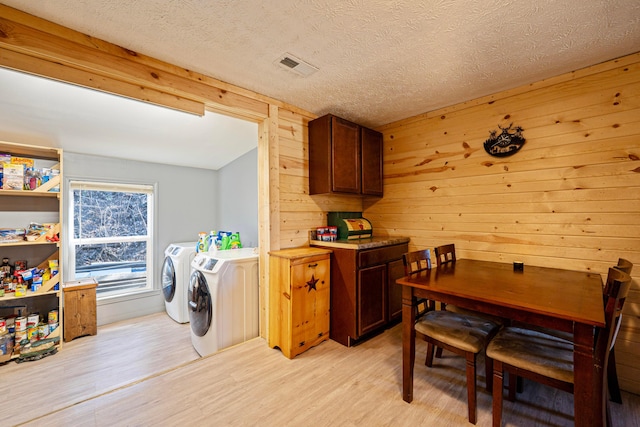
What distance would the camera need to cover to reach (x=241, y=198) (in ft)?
13.4

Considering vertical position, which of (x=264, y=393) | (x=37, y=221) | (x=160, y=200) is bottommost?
(x=264, y=393)

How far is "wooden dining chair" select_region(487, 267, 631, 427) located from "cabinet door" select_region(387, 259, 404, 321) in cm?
118

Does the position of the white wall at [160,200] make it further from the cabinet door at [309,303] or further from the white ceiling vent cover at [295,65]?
the white ceiling vent cover at [295,65]

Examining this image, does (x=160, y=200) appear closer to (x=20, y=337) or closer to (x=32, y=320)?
(x=32, y=320)

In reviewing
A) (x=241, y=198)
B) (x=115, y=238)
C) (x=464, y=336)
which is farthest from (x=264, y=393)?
(x=115, y=238)

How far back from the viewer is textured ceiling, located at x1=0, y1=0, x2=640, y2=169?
56.5 inches

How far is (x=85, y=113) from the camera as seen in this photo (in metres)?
2.45

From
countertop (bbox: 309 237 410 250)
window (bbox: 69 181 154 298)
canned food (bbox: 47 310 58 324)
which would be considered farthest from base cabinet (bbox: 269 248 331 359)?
window (bbox: 69 181 154 298)

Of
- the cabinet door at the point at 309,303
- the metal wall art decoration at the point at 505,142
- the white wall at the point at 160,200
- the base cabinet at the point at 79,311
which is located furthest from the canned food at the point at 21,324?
the metal wall art decoration at the point at 505,142

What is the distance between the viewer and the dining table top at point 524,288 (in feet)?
4.07

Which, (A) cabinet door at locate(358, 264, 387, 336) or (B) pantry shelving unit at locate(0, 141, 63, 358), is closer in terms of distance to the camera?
(A) cabinet door at locate(358, 264, 387, 336)

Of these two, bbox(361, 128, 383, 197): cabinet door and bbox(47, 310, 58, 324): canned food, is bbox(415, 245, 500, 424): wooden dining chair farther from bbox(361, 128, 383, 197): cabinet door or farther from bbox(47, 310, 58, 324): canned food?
bbox(47, 310, 58, 324): canned food

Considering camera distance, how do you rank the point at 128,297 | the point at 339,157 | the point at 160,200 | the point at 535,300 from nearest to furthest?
the point at 535,300 < the point at 339,157 < the point at 128,297 < the point at 160,200

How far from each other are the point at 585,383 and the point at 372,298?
1.56 m
